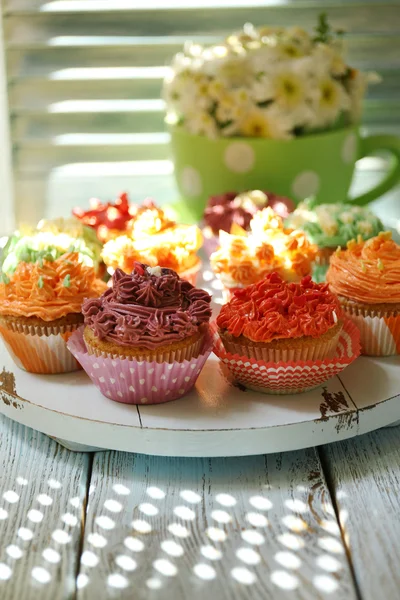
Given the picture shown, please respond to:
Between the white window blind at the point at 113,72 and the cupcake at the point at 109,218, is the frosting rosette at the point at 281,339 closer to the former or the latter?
the cupcake at the point at 109,218

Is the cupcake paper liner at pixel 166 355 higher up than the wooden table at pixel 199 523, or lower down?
higher up

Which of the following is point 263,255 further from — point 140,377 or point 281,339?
point 140,377

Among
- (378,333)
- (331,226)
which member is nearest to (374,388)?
(378,333)

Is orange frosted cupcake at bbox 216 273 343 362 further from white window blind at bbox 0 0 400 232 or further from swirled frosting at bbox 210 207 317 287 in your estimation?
white window blind at bbox 0 0 400 232

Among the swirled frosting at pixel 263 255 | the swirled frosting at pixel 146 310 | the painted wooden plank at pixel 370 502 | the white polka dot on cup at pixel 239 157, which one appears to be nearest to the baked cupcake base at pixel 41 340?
the swirled frosting at pixel 146 310

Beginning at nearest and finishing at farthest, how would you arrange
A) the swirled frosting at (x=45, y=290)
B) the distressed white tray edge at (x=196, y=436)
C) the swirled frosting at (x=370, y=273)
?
1. the distressed white tray edge at (x=196, y=436)
2. the swirled frosting at (x=45, y=290)
3. the swirled frosting at (x=370, y=273)

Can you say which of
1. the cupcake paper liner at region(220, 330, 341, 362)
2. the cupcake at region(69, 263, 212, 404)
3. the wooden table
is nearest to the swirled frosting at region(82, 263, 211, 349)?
the cupcake at region(69, 263, 212, 404)

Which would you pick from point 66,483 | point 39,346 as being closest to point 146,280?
point 39,346
